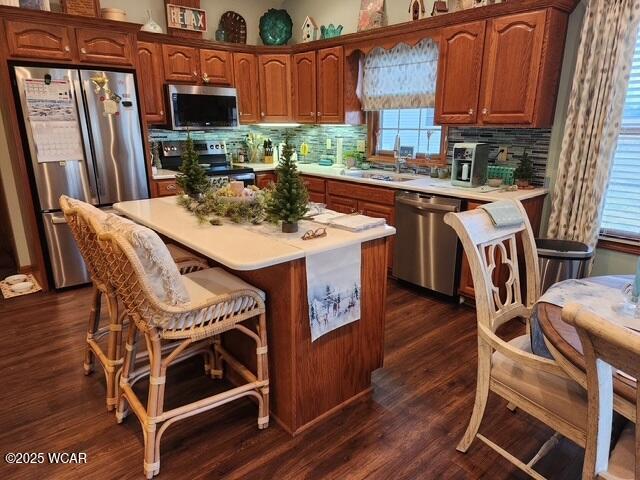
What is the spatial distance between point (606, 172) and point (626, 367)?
2445mm

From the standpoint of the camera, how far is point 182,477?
5.57ft

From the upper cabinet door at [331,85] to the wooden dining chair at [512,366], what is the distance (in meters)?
2.92

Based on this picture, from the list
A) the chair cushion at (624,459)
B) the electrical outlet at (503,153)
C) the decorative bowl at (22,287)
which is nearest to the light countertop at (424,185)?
the electrical outlet at (503,153)

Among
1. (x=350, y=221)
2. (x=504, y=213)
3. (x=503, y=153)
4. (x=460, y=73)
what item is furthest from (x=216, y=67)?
(x=504, y=213)

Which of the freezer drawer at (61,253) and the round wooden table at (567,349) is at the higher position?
the round wooden table at (567,349)

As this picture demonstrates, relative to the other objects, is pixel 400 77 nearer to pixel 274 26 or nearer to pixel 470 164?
pixel 470 164

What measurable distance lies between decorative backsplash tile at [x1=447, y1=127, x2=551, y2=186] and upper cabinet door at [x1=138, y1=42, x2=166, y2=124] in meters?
2.91

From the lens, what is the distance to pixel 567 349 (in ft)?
3.92

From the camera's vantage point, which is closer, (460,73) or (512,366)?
(512,366)

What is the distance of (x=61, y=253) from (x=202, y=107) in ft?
6.50

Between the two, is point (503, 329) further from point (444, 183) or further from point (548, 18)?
point (548, 18)

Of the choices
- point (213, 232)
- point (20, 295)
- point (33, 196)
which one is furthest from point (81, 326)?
point (213, 232)

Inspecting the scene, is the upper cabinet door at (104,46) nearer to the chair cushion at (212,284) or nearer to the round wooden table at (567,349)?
the chair cushion at (212,284)

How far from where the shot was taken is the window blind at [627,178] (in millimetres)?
2754
